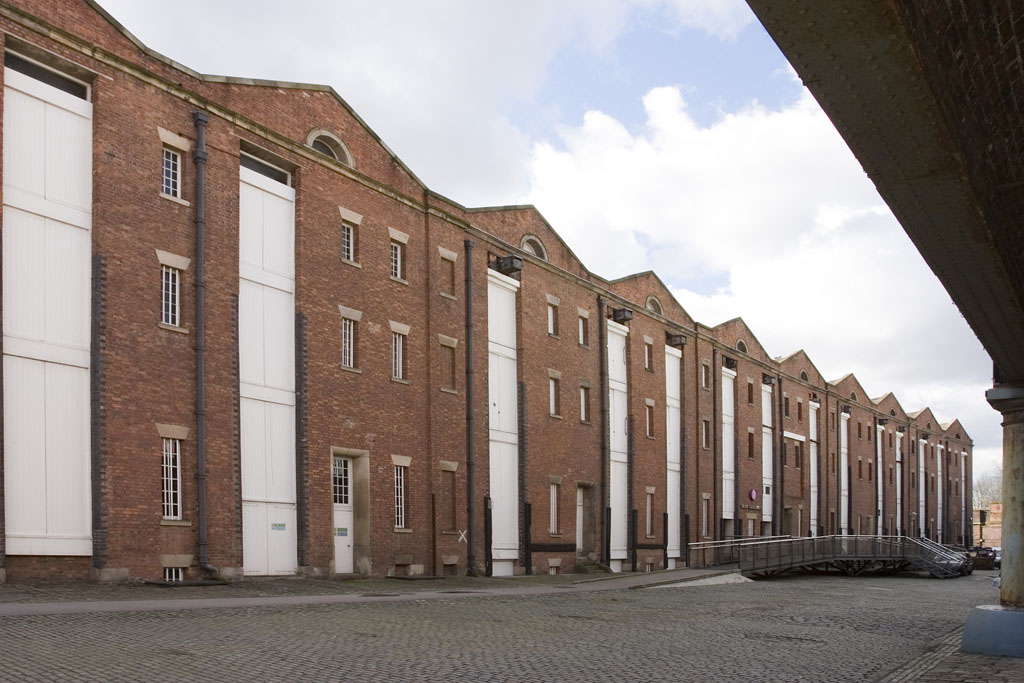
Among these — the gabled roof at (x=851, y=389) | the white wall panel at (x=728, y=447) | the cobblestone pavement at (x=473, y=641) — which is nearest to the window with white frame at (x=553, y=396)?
the cobblestone pavement at (x=473, y=641)

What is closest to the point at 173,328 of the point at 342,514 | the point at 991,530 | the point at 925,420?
the point at 342,514

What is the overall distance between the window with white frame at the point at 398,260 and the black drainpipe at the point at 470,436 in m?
2.71

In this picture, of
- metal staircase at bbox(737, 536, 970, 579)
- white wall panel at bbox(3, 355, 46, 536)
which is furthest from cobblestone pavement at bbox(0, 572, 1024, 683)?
metal staircase at bbox(737, 536, 970, 579)

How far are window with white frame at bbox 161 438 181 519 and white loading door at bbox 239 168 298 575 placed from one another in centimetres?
183

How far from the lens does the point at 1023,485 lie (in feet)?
48.3

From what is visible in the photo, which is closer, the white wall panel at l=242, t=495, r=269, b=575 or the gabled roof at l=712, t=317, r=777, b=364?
the white wall panel at l=242, t=495, r=269, b=575

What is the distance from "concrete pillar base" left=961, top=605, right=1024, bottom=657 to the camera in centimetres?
1398

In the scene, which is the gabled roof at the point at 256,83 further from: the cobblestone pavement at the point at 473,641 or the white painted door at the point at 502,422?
the cobblestone pavement at the point at 473,641

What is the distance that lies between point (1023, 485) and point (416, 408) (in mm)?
15827

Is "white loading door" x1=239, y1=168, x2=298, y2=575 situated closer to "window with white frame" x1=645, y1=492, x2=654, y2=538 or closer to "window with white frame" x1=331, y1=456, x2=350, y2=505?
"window with white frame" x1=331, y1=456, x2=350, y2=505

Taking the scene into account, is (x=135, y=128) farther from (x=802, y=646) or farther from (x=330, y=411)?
(x=802, y=646)

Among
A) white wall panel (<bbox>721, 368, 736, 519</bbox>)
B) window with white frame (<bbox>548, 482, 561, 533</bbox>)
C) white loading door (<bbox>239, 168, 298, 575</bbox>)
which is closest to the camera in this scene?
white loading door (<bbox>239, 168, 298, 575</bbox>)

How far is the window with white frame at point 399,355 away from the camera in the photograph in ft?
88.5

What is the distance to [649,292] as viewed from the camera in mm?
41375
